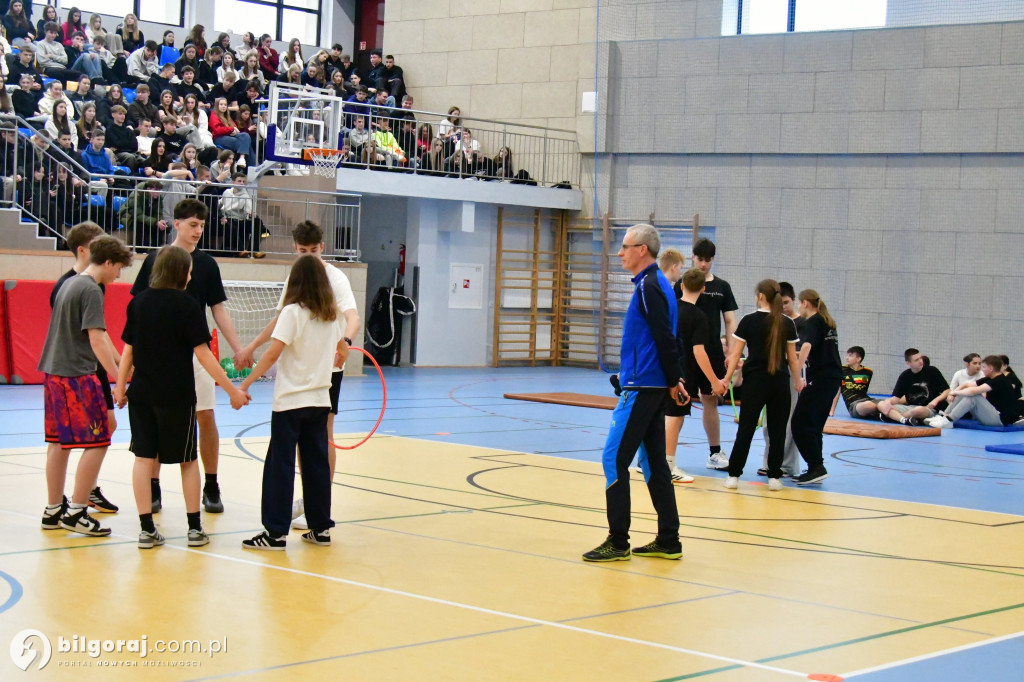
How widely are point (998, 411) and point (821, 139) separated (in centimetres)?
690

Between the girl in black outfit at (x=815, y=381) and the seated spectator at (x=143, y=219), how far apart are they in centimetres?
1021

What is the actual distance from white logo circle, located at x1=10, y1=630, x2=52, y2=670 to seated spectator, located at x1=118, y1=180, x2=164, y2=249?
509 inches

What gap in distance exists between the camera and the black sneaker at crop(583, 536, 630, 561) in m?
6.44

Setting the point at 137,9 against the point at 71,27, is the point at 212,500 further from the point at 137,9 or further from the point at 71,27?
the point at 137,9

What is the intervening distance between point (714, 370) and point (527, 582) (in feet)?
15.1

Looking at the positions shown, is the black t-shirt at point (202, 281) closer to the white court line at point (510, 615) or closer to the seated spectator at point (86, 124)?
the white court line at point (510, 615)

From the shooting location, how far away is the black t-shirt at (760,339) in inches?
369

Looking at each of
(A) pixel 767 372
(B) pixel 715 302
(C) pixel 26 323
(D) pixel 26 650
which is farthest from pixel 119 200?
(D) pixel 26 650

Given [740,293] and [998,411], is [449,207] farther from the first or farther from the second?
[998,411]

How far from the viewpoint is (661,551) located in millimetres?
6609

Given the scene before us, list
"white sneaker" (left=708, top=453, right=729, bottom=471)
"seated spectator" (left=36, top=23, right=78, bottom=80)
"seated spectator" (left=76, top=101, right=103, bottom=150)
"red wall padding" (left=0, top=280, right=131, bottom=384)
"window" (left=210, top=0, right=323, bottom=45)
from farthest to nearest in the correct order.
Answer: "window" (left=210, top=0, right=323, bottom=45)
"seated spectator" (left=36, top=23, right=78, bottom=80)
"seated spectator" (left=76, top=101, right=103, bottom=150)
"red wall padding" (left=0, top=280, right=131, bottom=384)
"white sneaker" (left=708, top=453, right=729, bottom=471)

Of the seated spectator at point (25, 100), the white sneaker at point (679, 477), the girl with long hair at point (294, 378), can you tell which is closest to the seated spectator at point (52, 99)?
the seated spectator at point (25, 100)

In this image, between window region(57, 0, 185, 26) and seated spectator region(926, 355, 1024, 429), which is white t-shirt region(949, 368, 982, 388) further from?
window region(57, 0, 185, 26)

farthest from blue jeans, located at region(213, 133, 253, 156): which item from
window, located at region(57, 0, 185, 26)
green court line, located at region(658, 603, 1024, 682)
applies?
green court line, located at region(658, 603, 1024, 682)
